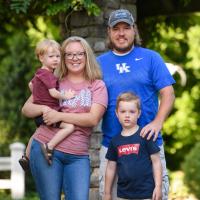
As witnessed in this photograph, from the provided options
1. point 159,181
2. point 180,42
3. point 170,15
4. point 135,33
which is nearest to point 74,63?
point 135,33

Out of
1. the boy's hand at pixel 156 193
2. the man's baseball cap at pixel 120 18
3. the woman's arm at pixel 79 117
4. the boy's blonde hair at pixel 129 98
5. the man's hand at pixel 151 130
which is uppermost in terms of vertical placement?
the man's baseball cap at pixel 120 18

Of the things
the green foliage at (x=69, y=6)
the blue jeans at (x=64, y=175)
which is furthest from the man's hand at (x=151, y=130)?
the green foliage at (x=69, y=6)

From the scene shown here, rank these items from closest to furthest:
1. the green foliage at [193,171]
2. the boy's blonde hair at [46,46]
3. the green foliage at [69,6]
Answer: the boy's blonde hair at [46,46] → the green foliage at [69,6] → the green foliage at [193,171]

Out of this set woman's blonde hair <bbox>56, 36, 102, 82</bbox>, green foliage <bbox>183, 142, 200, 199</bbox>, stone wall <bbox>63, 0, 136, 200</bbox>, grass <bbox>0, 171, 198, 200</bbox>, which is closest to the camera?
woman's blonde hair <bbox>56, 36, 102, 82</bbox>

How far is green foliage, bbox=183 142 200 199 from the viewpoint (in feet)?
38.4

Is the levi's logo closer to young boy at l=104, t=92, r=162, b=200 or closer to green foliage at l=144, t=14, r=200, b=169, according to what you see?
young boy at l=104, t=92, r=162, b=200

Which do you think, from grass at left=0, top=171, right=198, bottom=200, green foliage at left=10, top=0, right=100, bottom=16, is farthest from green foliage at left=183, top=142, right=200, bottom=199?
green foliage at left=10, top=0, right=100, bottom=16

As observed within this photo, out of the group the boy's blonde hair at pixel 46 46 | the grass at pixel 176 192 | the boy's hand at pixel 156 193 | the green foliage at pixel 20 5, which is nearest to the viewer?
the boy's hand at pixel 156 193

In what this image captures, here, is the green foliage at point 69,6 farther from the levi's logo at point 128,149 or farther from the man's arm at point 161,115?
the levi's logo at point 128,149

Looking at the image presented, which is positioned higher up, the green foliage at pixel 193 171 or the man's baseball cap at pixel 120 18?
the man's baseball cap at pixel 120 18

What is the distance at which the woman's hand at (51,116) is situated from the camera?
14.4 ft

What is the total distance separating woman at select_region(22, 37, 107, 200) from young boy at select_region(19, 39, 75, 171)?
0.12ft

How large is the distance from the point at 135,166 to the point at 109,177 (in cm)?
23

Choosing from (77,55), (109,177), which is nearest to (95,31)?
(77,55)
